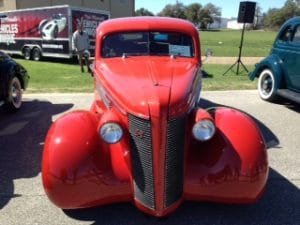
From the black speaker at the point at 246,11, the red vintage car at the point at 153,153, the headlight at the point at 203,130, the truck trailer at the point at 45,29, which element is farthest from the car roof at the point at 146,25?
the truck trailer at the point at 45,29

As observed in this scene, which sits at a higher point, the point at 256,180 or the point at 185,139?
the point at 185,139

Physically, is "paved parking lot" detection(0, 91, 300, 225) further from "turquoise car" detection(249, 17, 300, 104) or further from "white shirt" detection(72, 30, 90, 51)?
"white shirt" detection(72, 30, 90, 51)

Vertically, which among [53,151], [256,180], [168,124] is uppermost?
[168,124]

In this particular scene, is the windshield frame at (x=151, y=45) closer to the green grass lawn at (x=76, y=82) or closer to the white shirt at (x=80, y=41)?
the green grass lawn at (x=76, y=82)

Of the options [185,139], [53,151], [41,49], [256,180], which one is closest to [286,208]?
[256,180]

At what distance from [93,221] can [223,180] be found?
4.52 feet

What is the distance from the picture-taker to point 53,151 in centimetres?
378

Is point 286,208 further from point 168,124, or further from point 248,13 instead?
point 248,13

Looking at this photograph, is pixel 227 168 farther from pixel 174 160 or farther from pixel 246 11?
pixel 246 11

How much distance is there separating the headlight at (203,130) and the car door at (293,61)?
5601 mm

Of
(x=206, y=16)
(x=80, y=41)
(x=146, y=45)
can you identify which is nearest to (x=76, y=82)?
(x=80, y=41)

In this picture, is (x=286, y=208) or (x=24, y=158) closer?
(x=286, y=208)

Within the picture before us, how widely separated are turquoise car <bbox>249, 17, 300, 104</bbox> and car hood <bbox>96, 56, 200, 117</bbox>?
4.18 metres

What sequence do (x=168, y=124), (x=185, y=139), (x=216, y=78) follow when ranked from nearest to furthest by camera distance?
1. (x=168, y=124)
2. (x=185, y=139)
3. (x=216, y=78)
